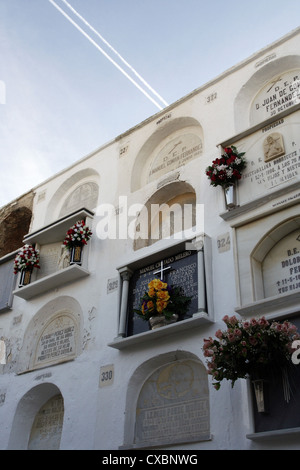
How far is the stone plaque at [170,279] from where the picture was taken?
9.23 m

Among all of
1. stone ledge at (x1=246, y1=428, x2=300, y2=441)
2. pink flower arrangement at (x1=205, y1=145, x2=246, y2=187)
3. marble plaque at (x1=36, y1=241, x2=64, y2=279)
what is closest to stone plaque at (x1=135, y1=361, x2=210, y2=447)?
stone ledge at (x1=246, y1=428, x2=300, y2=441)

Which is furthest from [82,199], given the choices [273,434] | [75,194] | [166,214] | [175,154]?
[273,434]

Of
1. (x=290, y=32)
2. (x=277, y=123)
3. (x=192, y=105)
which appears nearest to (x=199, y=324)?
(x=277, y=123)

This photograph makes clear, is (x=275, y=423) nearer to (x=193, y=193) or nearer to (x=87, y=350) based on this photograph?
(x=87, y=350)

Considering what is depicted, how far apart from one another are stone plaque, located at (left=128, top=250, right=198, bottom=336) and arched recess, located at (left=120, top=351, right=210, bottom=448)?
2.52ft

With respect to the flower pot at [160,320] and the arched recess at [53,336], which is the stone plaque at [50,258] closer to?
the arched recess at [53,336]

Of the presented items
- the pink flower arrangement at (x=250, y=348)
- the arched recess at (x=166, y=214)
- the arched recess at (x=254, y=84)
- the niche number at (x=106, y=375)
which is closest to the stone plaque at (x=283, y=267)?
the pink flower arrangement at (x=250, y=348)

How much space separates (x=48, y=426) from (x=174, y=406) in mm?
3532

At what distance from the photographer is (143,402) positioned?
29.8 ft

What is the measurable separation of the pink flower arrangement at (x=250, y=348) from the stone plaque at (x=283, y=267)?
1.13 m

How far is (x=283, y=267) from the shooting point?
8484 millimetres

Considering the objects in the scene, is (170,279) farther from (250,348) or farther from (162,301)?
(250,348)

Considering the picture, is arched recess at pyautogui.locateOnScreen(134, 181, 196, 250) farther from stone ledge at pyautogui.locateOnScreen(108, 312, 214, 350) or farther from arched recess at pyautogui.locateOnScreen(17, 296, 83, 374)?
stone ledge at pyautogui.locateOnScreen(108, 312, 214, 350)

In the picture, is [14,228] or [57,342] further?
[14,228]
